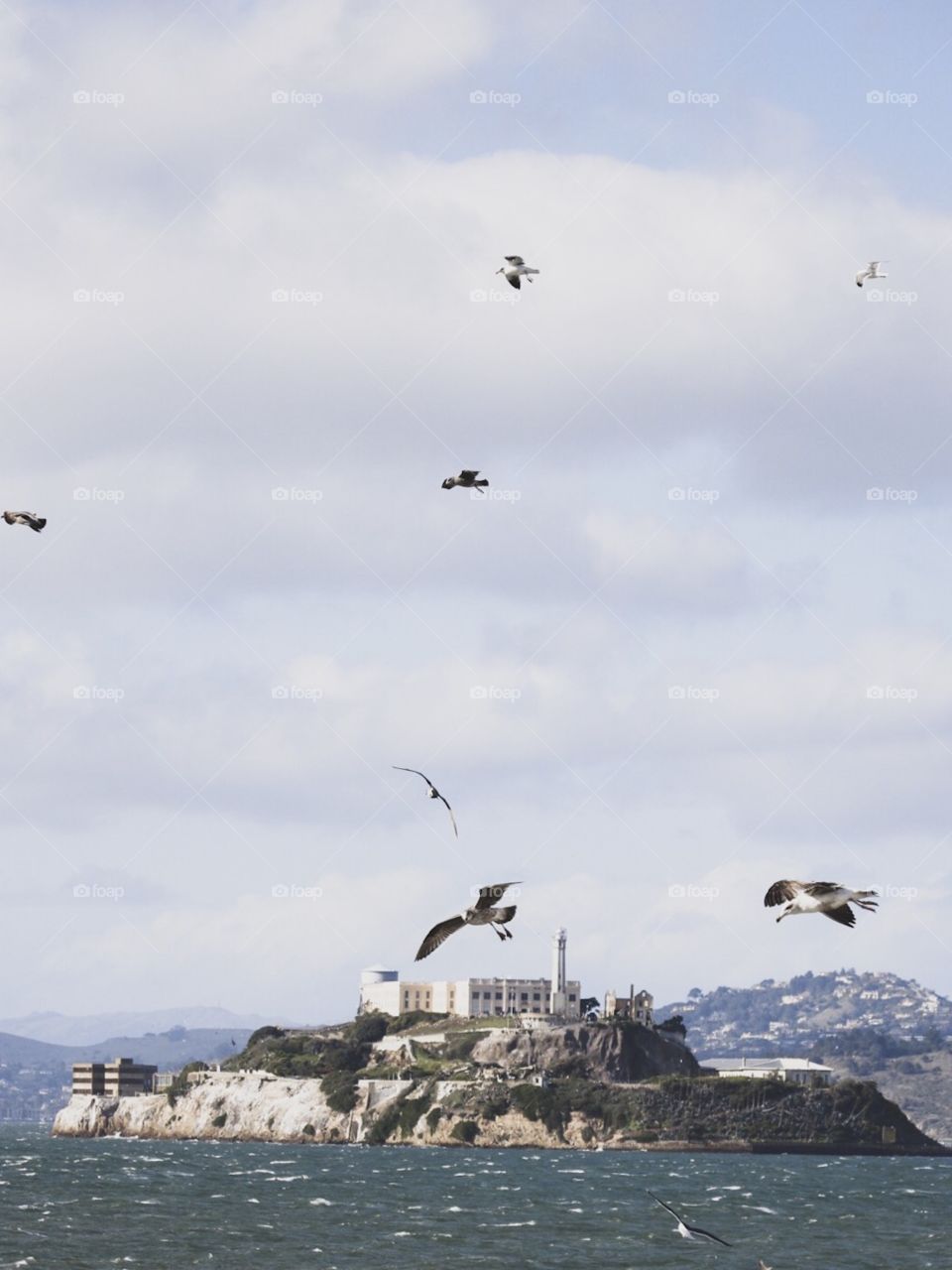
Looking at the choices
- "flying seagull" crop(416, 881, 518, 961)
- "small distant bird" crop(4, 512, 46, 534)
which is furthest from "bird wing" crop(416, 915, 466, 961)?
"small distant bird" crop(4, 512, 46, 534)

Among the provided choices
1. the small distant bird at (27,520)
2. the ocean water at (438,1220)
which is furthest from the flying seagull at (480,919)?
the ocean water at (438,1220)

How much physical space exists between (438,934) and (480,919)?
823 mm

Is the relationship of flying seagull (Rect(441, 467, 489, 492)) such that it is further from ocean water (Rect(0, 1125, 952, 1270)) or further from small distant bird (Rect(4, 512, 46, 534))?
ocean water (Rect(0, 1125, 952, 1270))

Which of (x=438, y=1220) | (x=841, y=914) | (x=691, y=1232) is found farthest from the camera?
(x=438, y=1220)

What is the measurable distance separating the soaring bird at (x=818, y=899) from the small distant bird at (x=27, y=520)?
21.0m

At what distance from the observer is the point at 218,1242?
316 ft

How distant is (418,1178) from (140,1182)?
2539 centimetres

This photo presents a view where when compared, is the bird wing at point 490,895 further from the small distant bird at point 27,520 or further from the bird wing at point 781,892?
the small distant bird at point 27,520

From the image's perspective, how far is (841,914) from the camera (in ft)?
105

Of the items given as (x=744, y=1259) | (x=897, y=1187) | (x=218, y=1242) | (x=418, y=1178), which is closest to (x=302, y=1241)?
(x=218, y=1242)

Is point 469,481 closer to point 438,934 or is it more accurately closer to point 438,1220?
point 438,934

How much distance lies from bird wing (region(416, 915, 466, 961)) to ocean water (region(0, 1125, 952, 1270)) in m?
54.6

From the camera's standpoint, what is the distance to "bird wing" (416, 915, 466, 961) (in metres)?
33.8

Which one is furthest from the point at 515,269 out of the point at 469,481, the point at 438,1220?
the point at 438,1220
